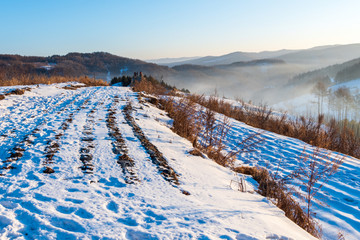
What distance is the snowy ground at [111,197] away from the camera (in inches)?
49.5

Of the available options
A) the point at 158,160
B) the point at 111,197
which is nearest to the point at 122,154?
the point at 158,160

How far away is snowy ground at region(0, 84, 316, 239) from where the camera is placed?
126cm

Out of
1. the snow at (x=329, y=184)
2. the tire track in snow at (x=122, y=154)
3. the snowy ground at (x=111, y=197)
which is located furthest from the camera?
the snow at (x=329, y=184)

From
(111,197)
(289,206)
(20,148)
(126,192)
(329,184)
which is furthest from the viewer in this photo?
(329,184)

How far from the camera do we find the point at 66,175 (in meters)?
1.93

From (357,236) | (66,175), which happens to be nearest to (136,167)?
(66,175)

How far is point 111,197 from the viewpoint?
1633 millimetres

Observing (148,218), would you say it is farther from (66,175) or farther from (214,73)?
(214,73)

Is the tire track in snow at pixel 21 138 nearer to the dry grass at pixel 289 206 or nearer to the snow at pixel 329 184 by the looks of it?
the dry grass at pixel 289 206

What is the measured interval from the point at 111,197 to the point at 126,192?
141 millimetres

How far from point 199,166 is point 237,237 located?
141cm

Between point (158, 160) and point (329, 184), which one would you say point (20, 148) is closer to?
point (158, 160)

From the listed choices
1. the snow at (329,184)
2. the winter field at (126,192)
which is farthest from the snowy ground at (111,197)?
the snow at (329,184)

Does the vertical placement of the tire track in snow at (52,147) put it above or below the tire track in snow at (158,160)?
above
